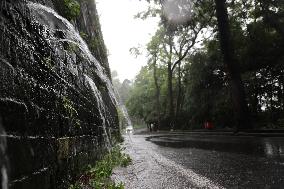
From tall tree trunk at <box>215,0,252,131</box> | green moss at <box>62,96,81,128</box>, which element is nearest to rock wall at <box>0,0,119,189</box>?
green moss at <box>62,96,81,128</box>

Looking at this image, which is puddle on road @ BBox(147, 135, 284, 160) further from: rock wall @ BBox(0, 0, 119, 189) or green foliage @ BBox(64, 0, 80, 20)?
green foliage @ BBox(64, 0, 80, 20)

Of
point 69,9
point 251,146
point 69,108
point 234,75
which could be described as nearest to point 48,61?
point 69,108

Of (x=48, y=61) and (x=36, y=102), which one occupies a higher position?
(x=48, y=61)

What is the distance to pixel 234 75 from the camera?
1571cm

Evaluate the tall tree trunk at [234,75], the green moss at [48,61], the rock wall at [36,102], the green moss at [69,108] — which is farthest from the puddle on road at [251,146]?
the green moss at [48,61]

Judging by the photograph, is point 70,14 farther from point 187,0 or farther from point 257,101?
point 257,101

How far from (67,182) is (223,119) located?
23258 mm

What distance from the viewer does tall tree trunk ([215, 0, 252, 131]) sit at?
14804 millimetres

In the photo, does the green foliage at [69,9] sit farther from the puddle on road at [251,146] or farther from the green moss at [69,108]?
the puddle on road at [251,146]

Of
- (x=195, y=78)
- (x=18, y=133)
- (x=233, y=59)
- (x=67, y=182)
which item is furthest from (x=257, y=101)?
(x=18, y=133)

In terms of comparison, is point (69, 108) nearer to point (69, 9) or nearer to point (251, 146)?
point (69, 9)

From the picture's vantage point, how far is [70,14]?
5.89m

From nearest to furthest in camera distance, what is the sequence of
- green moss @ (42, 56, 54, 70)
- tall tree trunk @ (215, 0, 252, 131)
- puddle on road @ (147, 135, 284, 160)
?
green moss @ (42, 56, 54, 70), puddle on road @ (147, 135, 284, 160), tall tree trunk @ (215, 0, 252, 131)

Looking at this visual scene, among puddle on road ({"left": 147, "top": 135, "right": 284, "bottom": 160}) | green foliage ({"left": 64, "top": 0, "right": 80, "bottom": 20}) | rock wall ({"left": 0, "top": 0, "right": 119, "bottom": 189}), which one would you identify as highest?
green foliage ({"left": 64, "top": 0, "right": 80, "bottom": 20})
